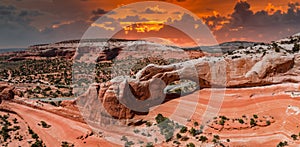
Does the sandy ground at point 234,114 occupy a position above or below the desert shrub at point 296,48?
below

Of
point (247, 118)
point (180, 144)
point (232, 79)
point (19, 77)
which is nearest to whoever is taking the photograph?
point (180, 144)

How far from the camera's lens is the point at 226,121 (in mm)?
23422

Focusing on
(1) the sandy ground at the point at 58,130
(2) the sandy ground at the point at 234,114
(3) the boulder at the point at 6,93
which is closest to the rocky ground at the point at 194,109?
(2) the sandy ground at the point at 234,114

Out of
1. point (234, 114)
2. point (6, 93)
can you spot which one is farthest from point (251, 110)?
point (6, 93)

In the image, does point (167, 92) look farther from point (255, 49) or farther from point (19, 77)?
point (19, 77)

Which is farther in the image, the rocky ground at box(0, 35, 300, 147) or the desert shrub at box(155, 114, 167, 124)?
the desert shrub at box(155, 114, 167, 124)

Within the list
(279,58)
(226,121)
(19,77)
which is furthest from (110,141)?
(19,77)

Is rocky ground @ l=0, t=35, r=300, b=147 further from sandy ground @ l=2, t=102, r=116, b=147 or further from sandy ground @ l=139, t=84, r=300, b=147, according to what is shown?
sandy ground @ l=2, t=102, r=116, b=147

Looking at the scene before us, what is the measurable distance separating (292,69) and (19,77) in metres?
76.6

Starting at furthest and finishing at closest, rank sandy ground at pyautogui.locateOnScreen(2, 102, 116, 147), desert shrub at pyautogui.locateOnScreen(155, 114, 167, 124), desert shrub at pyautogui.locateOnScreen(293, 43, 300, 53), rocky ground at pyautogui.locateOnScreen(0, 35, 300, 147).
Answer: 1. desert shrub at pyautogui.locateOnScreen(293, 43, 300, 53)
2. sandy ground at pyautogui.locateOnScreen(2, 102, 116, 147)
3. desert shrub at pyautogui.locateOnScreen(155, 114, 167, 124)
4. rocky ground at pyautogui.locateOnScreen(0, 35, 300, 147)

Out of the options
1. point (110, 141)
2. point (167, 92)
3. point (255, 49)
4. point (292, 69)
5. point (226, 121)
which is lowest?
point (110, 141)

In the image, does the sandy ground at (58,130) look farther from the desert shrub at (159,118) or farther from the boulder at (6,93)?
the boulder at (6,93)

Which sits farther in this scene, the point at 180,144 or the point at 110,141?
the point at 110,141

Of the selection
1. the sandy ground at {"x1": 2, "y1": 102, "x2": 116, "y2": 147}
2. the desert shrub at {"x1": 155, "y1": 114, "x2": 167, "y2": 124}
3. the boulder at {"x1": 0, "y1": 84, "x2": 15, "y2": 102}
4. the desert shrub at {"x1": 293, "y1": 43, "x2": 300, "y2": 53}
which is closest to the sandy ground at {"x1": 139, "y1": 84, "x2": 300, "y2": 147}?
the desert shrub at {"x1": 155, "y1": 114, "x2": 167, "y2": 124}
